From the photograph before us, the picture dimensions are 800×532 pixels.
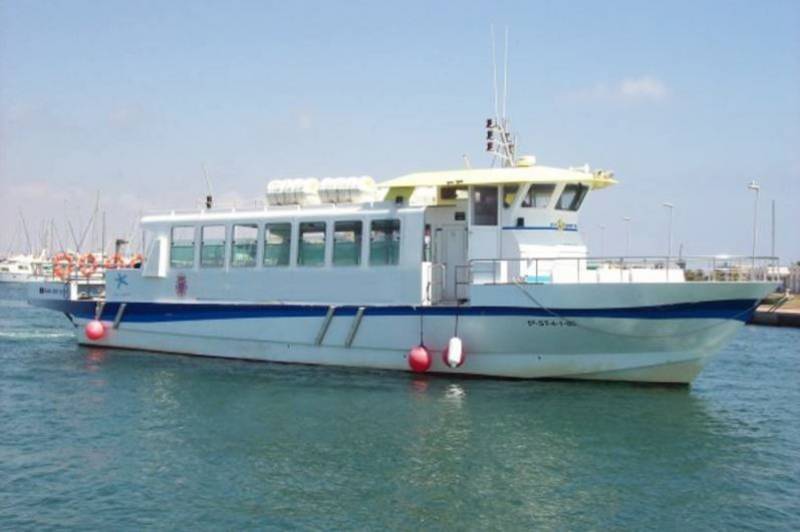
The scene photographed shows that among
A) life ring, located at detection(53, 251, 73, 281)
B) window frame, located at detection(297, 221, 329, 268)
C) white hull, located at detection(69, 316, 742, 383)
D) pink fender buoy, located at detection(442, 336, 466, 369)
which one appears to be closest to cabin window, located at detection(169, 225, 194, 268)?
white hull, located at detection(69, 316, 742, 383)

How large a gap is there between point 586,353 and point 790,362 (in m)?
12.0

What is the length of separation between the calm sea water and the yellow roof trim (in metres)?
4.78

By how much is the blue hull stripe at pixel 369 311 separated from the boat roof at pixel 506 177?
3.10 meters

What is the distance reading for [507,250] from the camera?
2000cm

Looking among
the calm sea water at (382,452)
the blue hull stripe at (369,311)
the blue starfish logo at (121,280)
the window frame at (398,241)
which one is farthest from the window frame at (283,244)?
the blue starfish logo at (121,280)

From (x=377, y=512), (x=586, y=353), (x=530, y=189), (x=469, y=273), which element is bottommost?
(x=377, y=512)

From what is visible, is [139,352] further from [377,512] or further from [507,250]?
[377,512]

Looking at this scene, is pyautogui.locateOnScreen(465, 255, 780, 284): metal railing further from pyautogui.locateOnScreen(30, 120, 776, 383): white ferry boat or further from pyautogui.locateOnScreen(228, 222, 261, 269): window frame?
pyautogui.locateOnScreen(228, 222, 261, 269): window frame

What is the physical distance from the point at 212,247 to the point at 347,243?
184 inches

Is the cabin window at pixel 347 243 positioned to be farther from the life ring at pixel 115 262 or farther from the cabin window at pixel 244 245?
the life ring at pixel 115 262

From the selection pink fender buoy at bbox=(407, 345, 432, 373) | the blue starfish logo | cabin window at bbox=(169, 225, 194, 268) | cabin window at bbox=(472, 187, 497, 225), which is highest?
cabin window at bbox=(472, 187, 497, 225)

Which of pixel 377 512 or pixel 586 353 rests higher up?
pixel 586 353

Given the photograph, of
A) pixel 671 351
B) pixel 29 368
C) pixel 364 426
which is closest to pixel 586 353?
pixel 671 351

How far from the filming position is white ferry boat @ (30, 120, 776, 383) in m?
18.4
